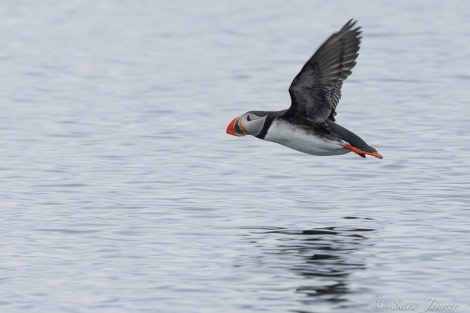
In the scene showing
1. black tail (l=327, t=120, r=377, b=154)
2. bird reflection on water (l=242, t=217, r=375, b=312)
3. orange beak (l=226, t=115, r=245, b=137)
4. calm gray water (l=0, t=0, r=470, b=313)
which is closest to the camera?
bird reflection on water (l=242, t=217, r=375, b=312)

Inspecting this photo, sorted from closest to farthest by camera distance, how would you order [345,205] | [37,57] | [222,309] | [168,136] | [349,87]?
[222,309]
[345,205]
[168,136]
[349,87]
[37,57]

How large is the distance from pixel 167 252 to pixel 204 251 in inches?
15.7

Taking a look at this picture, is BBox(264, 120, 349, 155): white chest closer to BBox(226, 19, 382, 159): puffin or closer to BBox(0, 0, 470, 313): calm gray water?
BBox(226, 19, 382, 159): puffin

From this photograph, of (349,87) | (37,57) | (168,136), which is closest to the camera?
(168,136)

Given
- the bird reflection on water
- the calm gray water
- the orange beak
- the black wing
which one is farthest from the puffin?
the bird reflection on water

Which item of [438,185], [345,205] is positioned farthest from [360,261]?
[438,185]

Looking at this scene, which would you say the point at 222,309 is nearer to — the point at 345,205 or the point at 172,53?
the point at 345,205

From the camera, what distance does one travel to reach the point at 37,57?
33.1 m

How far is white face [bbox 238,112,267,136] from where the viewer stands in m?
15.3

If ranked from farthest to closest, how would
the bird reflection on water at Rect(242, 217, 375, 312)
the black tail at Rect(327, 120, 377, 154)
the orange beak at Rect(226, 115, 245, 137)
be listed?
the orange beak at Rect(226, 115, 245, 137) < the black tail at Rect(327, 120, 377, 154) < the bird reflection on water at Rect(242, 217, 375, 312)

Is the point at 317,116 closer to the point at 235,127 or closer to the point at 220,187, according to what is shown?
the point at 235,127

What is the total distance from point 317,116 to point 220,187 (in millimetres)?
2239

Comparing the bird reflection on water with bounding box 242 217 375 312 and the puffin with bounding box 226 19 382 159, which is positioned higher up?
the puffin with bounding box 226 19 382 159

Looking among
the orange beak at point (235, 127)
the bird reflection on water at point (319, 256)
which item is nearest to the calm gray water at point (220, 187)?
the bird reflection on water at point (319, 256)
